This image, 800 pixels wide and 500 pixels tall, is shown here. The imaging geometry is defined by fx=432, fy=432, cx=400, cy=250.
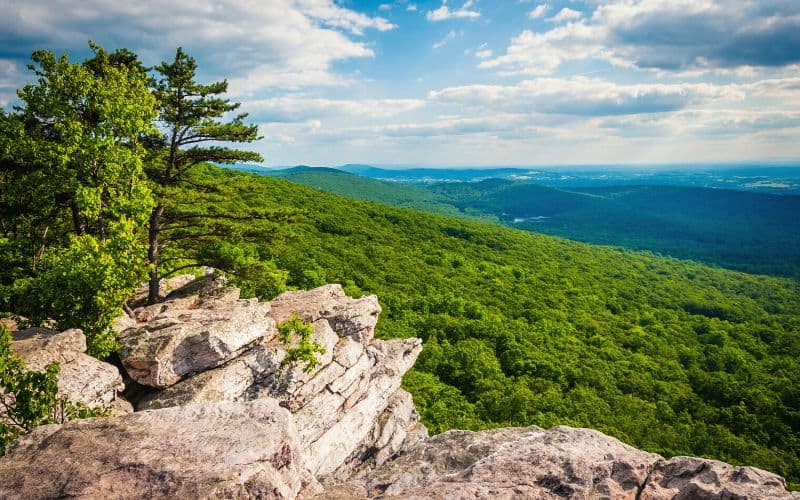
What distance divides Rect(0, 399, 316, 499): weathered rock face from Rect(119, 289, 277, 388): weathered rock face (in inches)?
149

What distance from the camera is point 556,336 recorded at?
56.0 metres

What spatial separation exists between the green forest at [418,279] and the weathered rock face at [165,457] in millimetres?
5061

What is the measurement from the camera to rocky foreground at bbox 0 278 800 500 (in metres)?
9.07

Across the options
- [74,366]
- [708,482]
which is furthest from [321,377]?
[708,482]

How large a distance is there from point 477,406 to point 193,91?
32.0 m

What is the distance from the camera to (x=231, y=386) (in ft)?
50.3

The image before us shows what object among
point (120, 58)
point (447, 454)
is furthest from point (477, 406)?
point (120, 58)

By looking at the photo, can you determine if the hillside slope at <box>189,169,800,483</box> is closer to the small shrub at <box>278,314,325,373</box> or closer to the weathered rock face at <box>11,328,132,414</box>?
the small shrub at <box>278,314,325,373</box>

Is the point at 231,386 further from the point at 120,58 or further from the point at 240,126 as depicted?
the point at 120,58

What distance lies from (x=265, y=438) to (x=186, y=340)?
660cm

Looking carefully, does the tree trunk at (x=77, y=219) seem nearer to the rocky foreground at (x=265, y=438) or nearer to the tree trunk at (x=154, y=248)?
the tree trunk at (x=154, y=248)

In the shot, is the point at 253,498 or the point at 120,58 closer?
the point at 253,498

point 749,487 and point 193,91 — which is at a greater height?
point 193,91

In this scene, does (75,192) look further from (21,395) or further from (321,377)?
(321,377)
